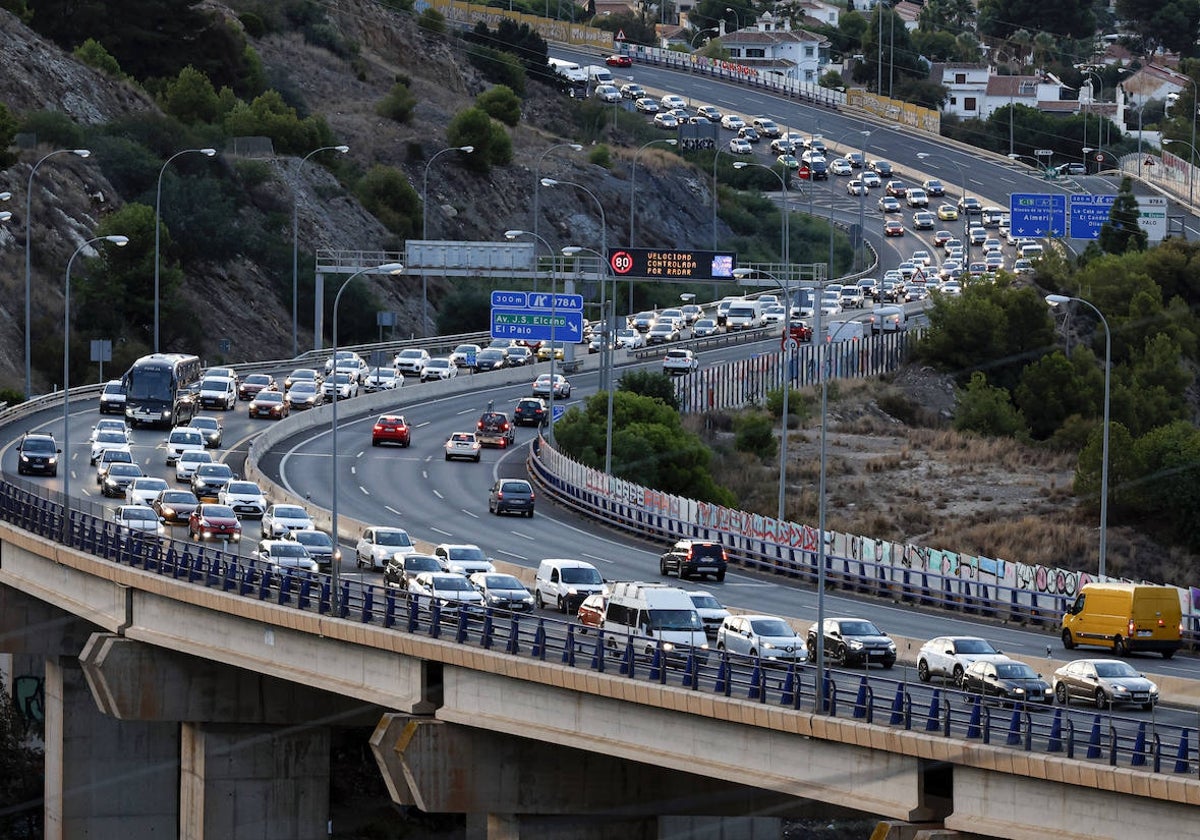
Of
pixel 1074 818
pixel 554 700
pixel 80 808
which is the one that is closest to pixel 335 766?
pixel 80 808

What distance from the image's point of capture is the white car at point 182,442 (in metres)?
80.7

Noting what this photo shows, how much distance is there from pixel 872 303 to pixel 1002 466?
1619 inches

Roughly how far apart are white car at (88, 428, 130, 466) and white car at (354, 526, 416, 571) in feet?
64.6

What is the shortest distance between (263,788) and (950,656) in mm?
17525

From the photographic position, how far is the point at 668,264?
343 ft

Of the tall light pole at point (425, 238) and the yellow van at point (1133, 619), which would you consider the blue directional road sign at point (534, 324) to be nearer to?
the tall light pole at point (425, 238)

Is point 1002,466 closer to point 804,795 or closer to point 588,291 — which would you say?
point 588,291

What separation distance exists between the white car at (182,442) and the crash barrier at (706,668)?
69.2 ft

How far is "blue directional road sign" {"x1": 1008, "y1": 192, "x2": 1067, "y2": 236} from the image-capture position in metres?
133

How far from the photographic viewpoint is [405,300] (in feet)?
465

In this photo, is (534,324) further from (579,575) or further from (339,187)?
(339,187)

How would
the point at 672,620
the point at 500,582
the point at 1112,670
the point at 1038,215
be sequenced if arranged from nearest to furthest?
1. the point at 1112,670
2. the point at 672,620
3. the point at 500,582
4. the point at 1038,215

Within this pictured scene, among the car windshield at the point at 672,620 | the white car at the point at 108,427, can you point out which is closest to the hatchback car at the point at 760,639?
the car windshield at the point at 672,620

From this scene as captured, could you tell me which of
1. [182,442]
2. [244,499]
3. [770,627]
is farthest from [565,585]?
[182,442]
